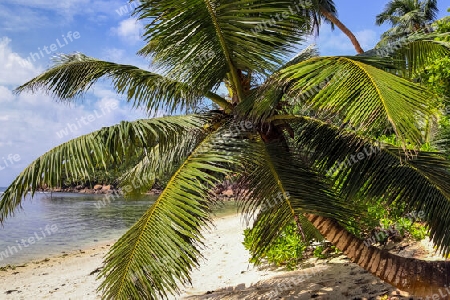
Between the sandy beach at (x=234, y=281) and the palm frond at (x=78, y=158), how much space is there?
1088mm

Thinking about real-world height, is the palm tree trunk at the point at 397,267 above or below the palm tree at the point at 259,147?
below

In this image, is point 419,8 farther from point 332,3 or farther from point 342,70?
point 342,70

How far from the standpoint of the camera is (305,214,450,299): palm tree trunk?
Answer: 3.79 meters

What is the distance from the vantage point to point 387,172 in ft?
13.1

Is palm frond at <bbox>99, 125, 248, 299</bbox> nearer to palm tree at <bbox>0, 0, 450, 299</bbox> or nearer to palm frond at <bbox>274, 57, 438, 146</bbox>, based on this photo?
palm tree at <bbox>0, 0, 450, 299</bbox>

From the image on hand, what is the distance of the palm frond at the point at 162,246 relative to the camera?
10.3 feet

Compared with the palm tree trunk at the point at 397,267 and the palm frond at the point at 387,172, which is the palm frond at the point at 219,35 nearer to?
the palm frond at the point at 387,172

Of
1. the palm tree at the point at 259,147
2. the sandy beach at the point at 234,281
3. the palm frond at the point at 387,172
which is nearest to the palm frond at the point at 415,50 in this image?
the palm tree at the point at 259,147

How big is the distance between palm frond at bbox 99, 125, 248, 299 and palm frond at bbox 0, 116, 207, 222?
2.61ft

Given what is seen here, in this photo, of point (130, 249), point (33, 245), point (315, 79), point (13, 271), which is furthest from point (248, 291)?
point (33, 245)

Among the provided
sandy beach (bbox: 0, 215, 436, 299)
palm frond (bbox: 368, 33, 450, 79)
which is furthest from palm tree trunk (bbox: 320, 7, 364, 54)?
palm frond (bbox: 368, 33, 450, 79)

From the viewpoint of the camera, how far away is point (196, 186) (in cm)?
362

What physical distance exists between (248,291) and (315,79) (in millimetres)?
4486

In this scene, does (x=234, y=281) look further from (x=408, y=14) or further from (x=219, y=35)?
(x=408, y=14)
